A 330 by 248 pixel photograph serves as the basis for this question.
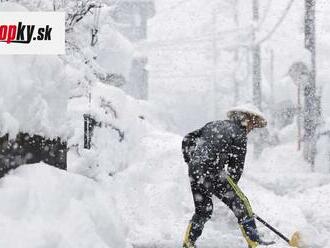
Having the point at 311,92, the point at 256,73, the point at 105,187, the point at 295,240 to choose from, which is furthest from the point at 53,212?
Result: the point at 256,73

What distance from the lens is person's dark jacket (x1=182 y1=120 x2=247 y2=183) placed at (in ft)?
16.8

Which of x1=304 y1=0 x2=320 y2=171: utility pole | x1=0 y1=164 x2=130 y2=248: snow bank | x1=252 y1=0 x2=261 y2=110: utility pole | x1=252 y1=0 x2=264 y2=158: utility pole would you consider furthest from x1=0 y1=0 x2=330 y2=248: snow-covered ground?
x1=252 y1=0 x2=261 y2=110: utility pole

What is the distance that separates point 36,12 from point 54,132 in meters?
1.08

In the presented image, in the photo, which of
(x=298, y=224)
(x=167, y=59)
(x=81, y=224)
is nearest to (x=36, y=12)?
(x=81, y=224)

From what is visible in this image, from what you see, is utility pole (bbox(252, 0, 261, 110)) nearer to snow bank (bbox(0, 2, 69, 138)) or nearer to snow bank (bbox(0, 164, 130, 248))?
snow bank (bbox(0, 2, 69, 138))

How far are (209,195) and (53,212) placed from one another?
1990 millimetres

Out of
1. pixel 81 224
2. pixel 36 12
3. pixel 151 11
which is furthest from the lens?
pixel 151 11

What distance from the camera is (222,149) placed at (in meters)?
5.16

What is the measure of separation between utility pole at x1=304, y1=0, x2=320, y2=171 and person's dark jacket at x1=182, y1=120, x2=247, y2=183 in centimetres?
1128

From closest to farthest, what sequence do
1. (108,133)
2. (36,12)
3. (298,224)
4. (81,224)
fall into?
(81,224) < (36,12) < (298,224) < (108,133)

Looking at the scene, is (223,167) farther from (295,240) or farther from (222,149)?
(295,240)

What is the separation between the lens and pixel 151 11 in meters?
37.2

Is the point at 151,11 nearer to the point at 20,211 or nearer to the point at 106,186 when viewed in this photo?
the point at 106,186

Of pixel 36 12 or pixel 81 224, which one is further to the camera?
pixel 36 12
